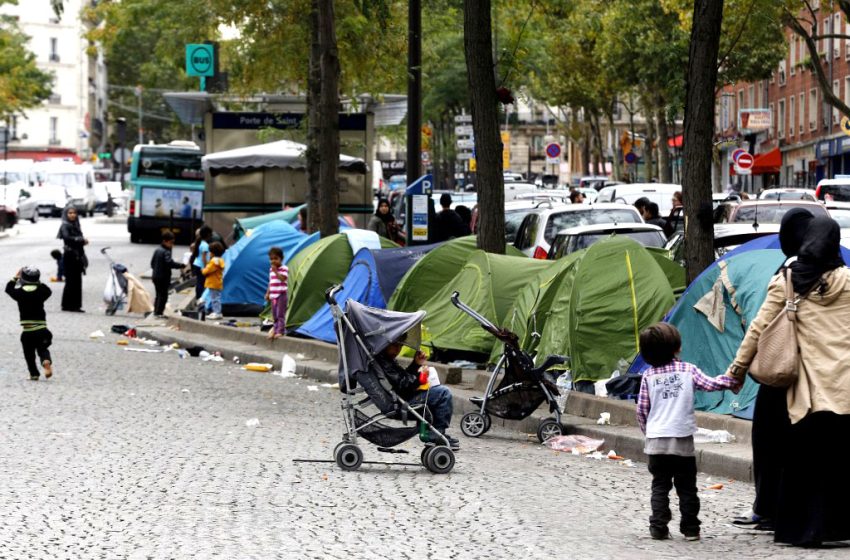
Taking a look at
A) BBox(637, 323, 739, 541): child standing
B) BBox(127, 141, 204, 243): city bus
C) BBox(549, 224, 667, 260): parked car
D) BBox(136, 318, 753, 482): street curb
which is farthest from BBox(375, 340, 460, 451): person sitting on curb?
BBox(127, 141, 204, 243): city bus

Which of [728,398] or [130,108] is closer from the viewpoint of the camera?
[728,398]

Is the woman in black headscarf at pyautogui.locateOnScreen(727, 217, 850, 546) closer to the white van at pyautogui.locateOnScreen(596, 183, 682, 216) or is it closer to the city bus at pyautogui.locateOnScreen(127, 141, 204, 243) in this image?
the white van at pyautogui.locateOnScreen(596, 183, 682, 216)

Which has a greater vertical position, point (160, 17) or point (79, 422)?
point (160, 17)

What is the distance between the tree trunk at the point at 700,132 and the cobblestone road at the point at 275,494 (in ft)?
9.47

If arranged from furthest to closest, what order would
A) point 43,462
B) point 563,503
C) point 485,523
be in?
point 43,462 → point 563,503 → point 485,523

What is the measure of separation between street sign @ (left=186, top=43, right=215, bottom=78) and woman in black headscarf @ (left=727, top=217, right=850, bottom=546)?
1250 inches

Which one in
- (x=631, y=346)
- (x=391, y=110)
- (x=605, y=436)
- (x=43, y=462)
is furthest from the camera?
(x=391, y=110)

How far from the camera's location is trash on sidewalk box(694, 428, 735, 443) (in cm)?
1248

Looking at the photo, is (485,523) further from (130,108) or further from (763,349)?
(130,108)

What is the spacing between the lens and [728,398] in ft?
44.2

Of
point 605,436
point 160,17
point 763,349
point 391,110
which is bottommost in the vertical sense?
point 605,436

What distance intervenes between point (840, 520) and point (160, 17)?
34.9 metres

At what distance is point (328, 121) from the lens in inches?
1019

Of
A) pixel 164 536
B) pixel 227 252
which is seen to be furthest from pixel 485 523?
pixel 227 252
